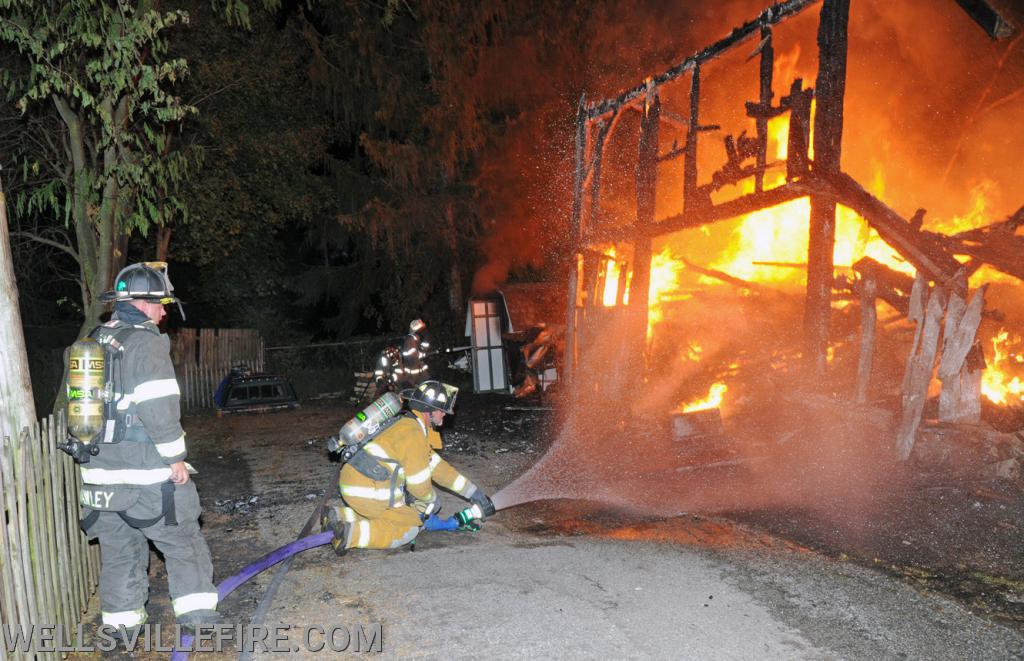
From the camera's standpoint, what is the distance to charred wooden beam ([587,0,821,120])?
27.7 ft

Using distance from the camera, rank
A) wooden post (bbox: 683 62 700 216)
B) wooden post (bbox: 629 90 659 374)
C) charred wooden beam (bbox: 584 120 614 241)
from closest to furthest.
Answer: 1. wooden post (bbox: 683 62 700 216)
2. wooden post (bbox: 629 90 659 374)
3. charred wooden beam (bbox: 584 120 614 241)

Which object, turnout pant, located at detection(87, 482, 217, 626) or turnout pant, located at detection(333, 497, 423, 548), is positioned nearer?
turnout pant, located at detection(87, 482, 217, 626)

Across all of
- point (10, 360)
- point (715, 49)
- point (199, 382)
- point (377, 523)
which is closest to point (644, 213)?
point (715, 49)

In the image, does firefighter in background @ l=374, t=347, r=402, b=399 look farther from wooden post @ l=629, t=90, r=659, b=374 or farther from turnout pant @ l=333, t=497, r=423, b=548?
turnout pant @ l=333, t=497, r=423, b=548

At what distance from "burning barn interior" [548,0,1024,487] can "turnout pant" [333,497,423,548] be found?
4917mm

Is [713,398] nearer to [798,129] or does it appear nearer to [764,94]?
[798,129]

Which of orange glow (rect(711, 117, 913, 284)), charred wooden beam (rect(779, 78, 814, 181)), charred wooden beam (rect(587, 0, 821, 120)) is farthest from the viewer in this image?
orange glow (rect(711, 117, 913, 284))

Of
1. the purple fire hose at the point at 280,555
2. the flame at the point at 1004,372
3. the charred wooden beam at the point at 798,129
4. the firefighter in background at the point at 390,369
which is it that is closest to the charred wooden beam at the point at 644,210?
the charred wooden beam at the point at 798,129

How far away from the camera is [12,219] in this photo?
11.7m

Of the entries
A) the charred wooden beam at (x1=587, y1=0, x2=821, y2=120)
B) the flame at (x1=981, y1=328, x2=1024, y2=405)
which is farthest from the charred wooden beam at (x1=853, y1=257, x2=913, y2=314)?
the charred wooden beam at (x1=587, y1=0, x2=821, y2=120)

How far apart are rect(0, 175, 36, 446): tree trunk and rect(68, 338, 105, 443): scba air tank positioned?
329 mm

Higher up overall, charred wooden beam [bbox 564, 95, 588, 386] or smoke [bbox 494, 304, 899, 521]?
charred wooden beam [bbox 564, 95, 588, 386]

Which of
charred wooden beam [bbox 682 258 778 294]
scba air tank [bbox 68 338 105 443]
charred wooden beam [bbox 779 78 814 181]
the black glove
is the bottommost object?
the black glove

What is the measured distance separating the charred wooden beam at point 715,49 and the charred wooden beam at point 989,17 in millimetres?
1609
